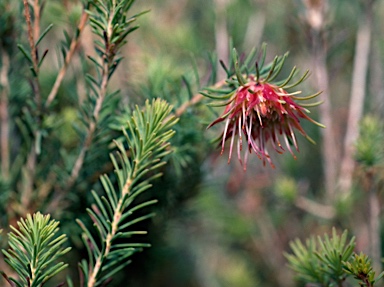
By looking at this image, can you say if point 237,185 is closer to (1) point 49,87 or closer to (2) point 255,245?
(2) point 255,245

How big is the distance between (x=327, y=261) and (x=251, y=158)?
0.50 meters

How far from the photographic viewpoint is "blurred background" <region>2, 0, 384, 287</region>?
45cm

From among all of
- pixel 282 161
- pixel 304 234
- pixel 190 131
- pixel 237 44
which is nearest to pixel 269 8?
pixel 237 44

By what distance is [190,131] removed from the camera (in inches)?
15.5

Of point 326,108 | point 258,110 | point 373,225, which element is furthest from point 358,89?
point 258,110

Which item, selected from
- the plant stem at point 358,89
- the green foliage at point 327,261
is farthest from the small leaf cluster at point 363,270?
the plant stem at point 358,89

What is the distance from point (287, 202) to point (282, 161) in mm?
140

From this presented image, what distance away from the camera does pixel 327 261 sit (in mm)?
302

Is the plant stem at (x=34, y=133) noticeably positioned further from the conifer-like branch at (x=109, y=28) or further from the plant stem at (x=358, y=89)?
the plant stem at (x=358, y=89)

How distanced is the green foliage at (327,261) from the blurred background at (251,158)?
0.40 feet

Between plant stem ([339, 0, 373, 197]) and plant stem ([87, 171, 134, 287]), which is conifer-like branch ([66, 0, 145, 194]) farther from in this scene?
plant stem ([339, 0, 373, 197])

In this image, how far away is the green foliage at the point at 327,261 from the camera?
30 centimetres

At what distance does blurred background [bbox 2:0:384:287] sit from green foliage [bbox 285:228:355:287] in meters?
0.12

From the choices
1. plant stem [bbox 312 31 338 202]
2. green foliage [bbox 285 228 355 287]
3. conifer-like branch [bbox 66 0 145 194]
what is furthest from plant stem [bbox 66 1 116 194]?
plant stem [bbox 312 31 338 202]
